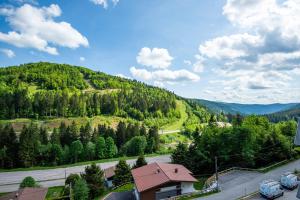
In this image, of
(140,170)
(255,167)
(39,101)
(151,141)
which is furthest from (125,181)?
(39,101)

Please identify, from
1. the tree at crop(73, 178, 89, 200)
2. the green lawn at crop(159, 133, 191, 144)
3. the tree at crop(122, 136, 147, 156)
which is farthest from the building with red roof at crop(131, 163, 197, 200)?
the green lawn at crop(159, 133, 191, 144)

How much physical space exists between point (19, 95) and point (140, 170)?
5680 inches

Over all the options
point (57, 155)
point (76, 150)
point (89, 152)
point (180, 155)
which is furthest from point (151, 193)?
point (57, 155)

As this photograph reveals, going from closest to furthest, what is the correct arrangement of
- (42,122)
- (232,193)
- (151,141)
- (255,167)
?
(232,193) → (255,167) → (151,141) → (42,122)

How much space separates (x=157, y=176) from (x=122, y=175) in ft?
63.2

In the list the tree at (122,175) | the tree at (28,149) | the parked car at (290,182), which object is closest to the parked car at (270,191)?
the parked car at (290,182)

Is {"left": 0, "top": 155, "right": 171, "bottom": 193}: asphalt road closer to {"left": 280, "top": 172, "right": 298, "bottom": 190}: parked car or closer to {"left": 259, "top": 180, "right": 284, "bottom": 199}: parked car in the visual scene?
{"left": 259, "top": 180, "right": 284, "bottom": 199}: parked car

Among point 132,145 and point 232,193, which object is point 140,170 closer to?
point 232,193

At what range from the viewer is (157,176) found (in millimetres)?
39938

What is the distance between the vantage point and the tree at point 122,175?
56969mm

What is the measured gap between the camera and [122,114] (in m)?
187

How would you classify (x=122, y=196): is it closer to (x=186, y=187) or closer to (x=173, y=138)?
(x=186, y=187)

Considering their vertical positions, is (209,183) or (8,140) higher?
(8,140)

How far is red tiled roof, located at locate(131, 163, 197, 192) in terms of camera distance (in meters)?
37.8
